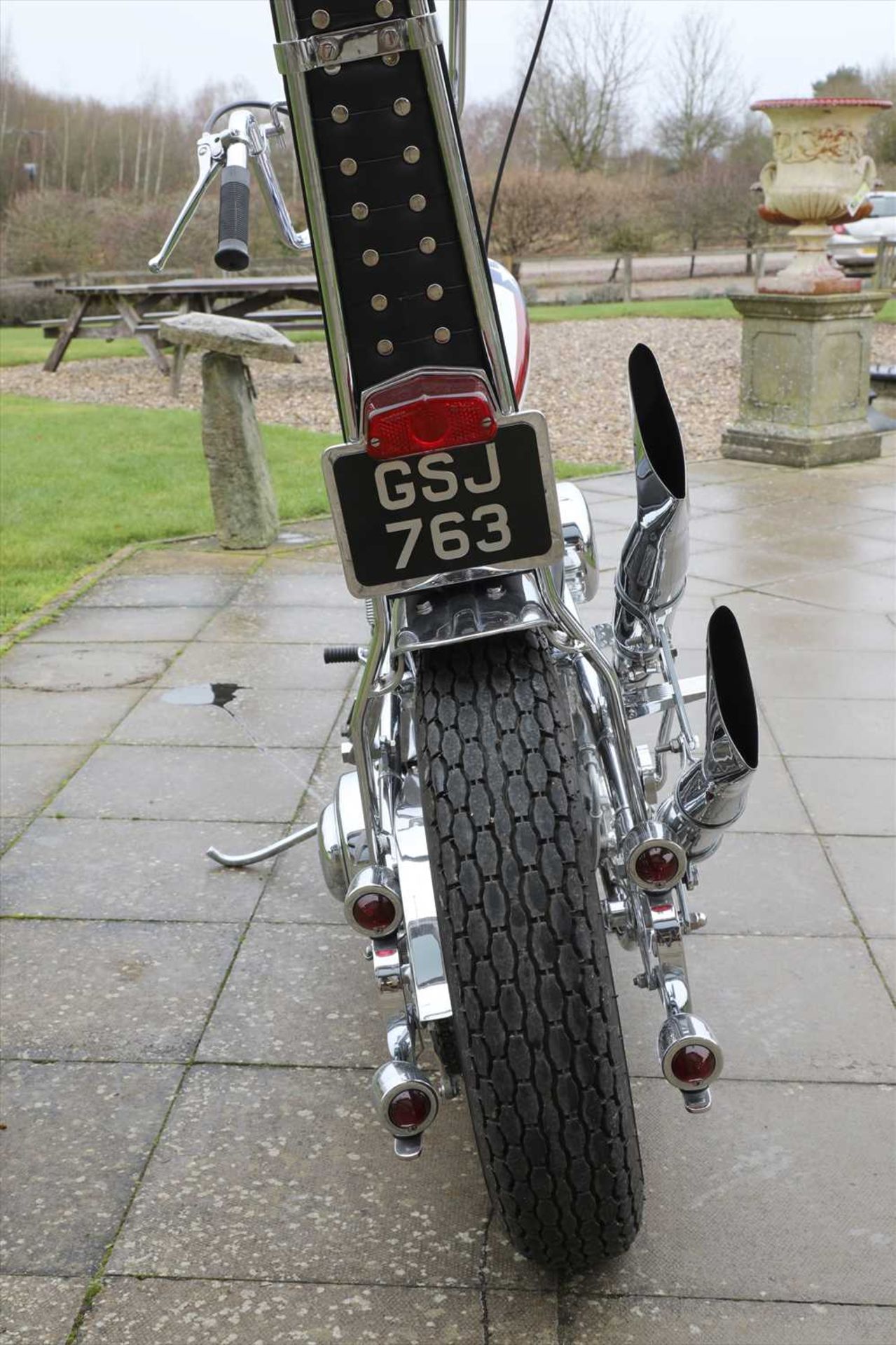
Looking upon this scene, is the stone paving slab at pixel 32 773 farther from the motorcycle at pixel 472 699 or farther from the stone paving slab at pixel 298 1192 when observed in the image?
the motorcycle at pixel 472 699

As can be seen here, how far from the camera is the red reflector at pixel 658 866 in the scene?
6.29 ft

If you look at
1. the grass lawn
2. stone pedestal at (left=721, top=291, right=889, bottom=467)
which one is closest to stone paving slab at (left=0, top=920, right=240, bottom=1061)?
the grass lawn

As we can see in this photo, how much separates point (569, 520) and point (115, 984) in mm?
1258

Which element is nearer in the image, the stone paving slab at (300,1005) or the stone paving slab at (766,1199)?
the stone paving slab at (766,1199)

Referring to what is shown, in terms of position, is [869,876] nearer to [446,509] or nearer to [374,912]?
[374,912]

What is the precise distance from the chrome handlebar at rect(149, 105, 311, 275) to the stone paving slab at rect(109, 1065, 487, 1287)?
4.52 feet

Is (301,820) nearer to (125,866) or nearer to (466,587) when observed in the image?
(125,866)

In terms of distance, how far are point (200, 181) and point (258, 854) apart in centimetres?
166

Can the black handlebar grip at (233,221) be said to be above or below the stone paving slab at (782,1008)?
above

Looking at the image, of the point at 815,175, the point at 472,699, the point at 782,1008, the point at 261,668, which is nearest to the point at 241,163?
the point at 472,699

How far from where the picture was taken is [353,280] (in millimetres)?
1734

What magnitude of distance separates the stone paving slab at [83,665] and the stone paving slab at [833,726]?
2027 mm

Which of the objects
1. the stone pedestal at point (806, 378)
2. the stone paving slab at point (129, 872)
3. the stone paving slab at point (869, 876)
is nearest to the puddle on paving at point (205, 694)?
the stone paving slab at point (129, 872)

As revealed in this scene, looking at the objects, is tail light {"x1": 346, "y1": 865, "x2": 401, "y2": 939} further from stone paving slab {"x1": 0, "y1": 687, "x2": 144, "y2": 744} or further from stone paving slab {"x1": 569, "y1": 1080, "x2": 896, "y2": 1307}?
stone paving slab {"x1": 0, "y1": 687, "x2": 144, "y2": 744}
